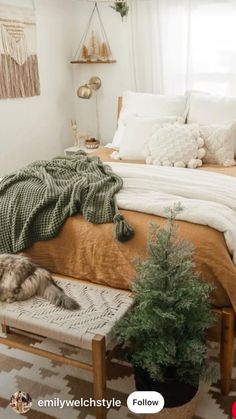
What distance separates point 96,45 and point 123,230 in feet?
9.29

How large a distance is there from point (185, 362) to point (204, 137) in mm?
1849

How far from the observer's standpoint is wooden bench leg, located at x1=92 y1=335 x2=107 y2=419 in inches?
57.7

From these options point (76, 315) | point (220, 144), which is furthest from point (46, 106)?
point (76, 315)

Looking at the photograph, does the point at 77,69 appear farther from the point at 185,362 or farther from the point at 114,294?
the point at 185,362

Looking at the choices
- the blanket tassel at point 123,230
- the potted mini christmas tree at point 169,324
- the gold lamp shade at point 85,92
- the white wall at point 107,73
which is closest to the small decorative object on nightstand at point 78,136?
the white wall at point 107,73

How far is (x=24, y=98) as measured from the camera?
148 inches

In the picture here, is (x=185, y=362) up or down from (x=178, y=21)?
down

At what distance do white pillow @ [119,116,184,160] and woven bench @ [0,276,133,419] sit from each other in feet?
4.92

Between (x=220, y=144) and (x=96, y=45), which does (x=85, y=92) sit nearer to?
(x=96, y=45)

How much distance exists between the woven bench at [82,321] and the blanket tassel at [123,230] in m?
0.23

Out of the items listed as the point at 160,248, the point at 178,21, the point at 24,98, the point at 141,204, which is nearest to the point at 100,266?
the point at 141,204

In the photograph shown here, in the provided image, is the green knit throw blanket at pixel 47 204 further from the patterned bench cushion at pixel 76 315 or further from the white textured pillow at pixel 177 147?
the white textured pillow at pixel 177 147

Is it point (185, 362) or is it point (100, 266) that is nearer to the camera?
point (185, 362)

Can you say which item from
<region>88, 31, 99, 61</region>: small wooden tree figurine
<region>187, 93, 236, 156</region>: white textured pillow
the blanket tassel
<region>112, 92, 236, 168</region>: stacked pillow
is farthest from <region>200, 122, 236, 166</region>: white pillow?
<region>88, 31, 99, 61</region>: small wooden tree figurine
